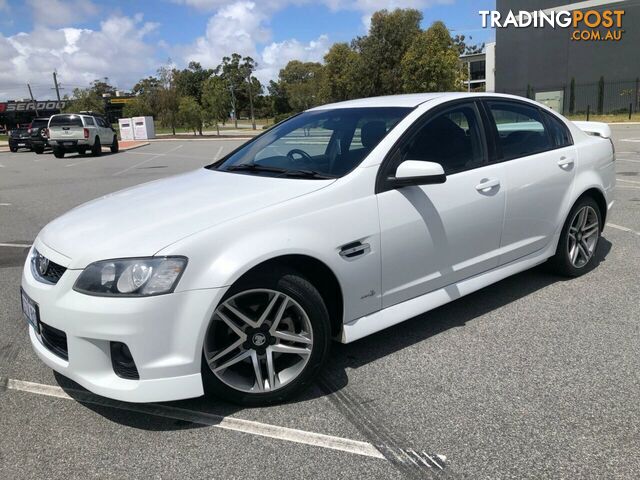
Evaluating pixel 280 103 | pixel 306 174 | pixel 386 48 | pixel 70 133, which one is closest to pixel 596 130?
pixel 306 174

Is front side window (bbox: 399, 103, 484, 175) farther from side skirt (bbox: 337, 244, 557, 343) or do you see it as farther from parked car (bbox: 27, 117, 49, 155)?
parked car (bbox: 27, 117, 49, 155)

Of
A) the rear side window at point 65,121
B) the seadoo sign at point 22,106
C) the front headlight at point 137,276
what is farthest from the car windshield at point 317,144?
the seadoo sign at point 22,106

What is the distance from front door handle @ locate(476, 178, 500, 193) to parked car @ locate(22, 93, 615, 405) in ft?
0.03

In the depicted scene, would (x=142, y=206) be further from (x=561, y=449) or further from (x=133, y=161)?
(x=133, y=161)

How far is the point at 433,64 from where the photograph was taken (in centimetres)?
3797

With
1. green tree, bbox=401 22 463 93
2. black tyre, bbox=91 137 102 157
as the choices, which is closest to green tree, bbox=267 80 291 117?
green tree, bbox=401 22 463 93

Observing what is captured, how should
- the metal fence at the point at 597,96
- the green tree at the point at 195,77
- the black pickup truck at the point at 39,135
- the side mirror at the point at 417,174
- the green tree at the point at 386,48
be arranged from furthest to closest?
the green tree at the point at 195,77
the green tree at the point at 386,48
the metal fence at the point at 597,96
the black pickup truck at the point at 39,135
the side mirror at the point at 417,174

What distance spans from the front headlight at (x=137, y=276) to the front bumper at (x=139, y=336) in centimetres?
4

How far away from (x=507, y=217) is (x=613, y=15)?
147ft

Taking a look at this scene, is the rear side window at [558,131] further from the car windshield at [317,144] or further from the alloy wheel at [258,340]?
the alloy wheel at [258,340]

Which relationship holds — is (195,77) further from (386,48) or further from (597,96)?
(597,96)

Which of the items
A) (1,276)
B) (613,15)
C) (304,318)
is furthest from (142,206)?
(613,15)

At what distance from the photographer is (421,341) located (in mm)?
3811

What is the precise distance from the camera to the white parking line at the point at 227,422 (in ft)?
8.81
